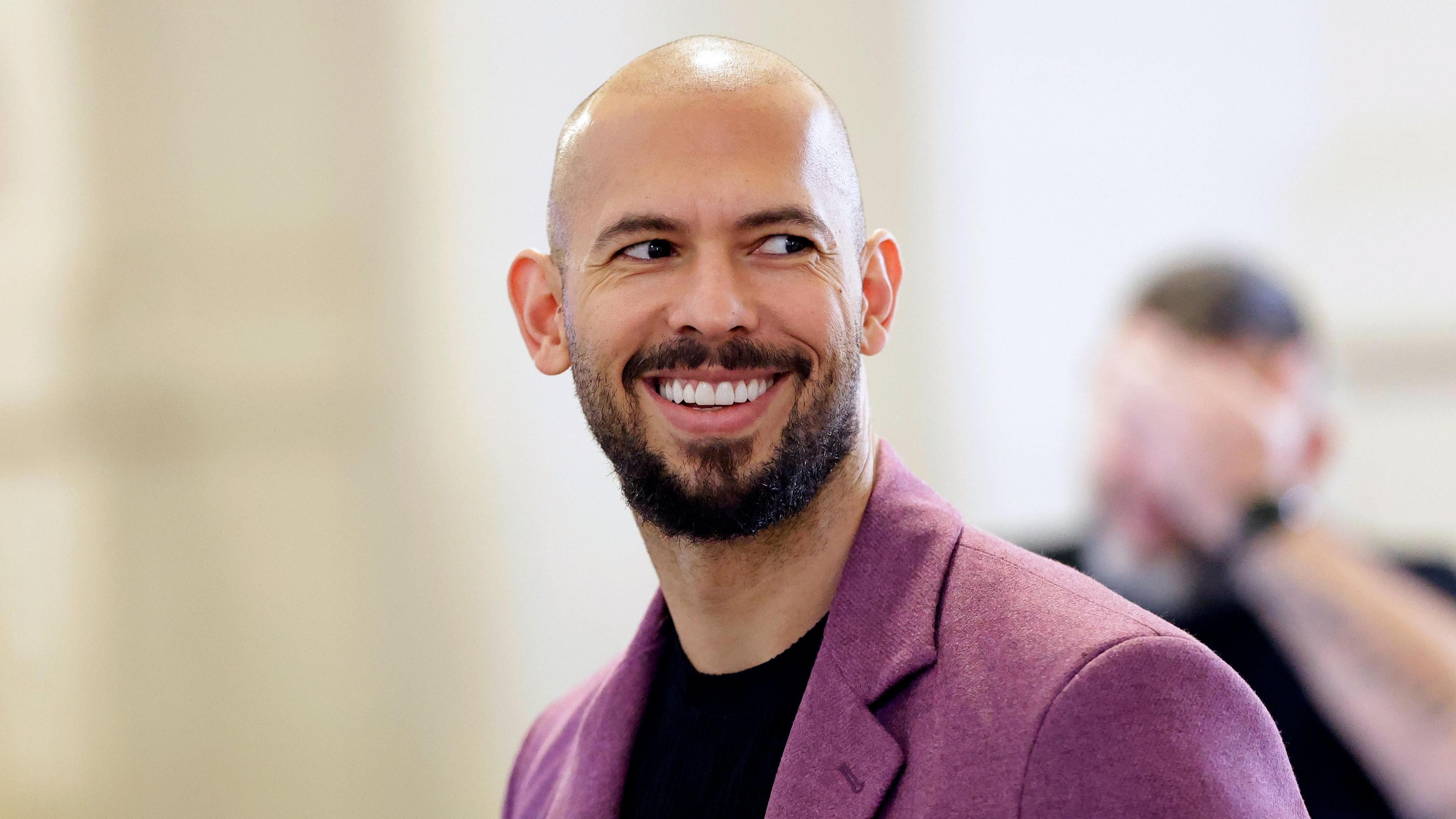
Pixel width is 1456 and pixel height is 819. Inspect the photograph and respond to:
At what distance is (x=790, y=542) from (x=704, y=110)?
452 mm

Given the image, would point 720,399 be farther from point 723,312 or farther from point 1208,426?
point 1208,426

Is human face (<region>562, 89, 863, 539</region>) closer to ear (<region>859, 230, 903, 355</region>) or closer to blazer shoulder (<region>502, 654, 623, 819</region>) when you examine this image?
ear (<region>859, 230, 903, 355</region>)

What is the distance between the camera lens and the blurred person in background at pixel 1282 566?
2.73m

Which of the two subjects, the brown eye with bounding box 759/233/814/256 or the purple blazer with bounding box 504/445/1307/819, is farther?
the brown eye with bounding box 759/233/814/256

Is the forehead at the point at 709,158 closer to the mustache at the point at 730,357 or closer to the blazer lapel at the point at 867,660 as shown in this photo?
the mustache at the point at 730,357

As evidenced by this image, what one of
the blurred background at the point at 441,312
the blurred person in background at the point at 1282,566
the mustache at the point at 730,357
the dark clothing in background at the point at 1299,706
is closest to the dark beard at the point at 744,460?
the mustache at the point at 730,357

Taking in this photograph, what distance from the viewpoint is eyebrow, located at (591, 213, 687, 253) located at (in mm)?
1369

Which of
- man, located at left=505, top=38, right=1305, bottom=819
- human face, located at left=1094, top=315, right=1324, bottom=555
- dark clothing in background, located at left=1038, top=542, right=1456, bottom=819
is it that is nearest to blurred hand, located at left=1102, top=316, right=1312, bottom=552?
human face, located at left=1094, top=315, right=1324, bottom=555

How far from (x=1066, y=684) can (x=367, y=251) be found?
Result: 3.36 meters

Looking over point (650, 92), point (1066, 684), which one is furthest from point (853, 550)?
point (650, 92)

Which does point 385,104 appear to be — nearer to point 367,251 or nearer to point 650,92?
point 367,251

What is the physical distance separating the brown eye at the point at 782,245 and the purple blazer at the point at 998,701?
28cm

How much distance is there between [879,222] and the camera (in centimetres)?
464

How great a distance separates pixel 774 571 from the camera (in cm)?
144
